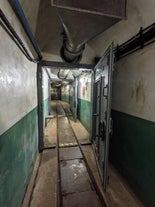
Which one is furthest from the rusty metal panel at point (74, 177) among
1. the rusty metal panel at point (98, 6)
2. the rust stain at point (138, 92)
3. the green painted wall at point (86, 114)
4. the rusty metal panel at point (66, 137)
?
the rusty metal panel at point (98, 6)

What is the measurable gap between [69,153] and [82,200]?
1.19m

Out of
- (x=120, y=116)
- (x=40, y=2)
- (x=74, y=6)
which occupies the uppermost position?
(x=40, y=2)

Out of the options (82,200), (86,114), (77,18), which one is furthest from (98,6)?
(86,114)

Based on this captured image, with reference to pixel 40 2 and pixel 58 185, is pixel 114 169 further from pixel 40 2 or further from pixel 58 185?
pixel 40 2

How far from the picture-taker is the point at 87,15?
137 cm

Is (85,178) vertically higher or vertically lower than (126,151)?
lower

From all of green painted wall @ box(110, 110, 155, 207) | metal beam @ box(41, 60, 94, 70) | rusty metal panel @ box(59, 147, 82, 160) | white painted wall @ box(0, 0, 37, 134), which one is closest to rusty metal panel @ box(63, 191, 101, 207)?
green painted wall @ box(110, 110, 155, 207)

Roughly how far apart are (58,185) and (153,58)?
2128mm

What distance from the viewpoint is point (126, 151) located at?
1.83 meters

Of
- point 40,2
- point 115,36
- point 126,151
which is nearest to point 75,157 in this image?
point 126,151

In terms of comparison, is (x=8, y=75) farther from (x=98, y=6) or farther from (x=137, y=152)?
(x=137, y=152)

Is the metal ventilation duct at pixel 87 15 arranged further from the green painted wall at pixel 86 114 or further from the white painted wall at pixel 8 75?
the green painted wall at pixel 86 114

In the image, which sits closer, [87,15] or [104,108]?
[87,15]

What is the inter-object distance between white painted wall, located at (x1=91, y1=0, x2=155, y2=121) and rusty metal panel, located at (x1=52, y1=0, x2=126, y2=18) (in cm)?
27
